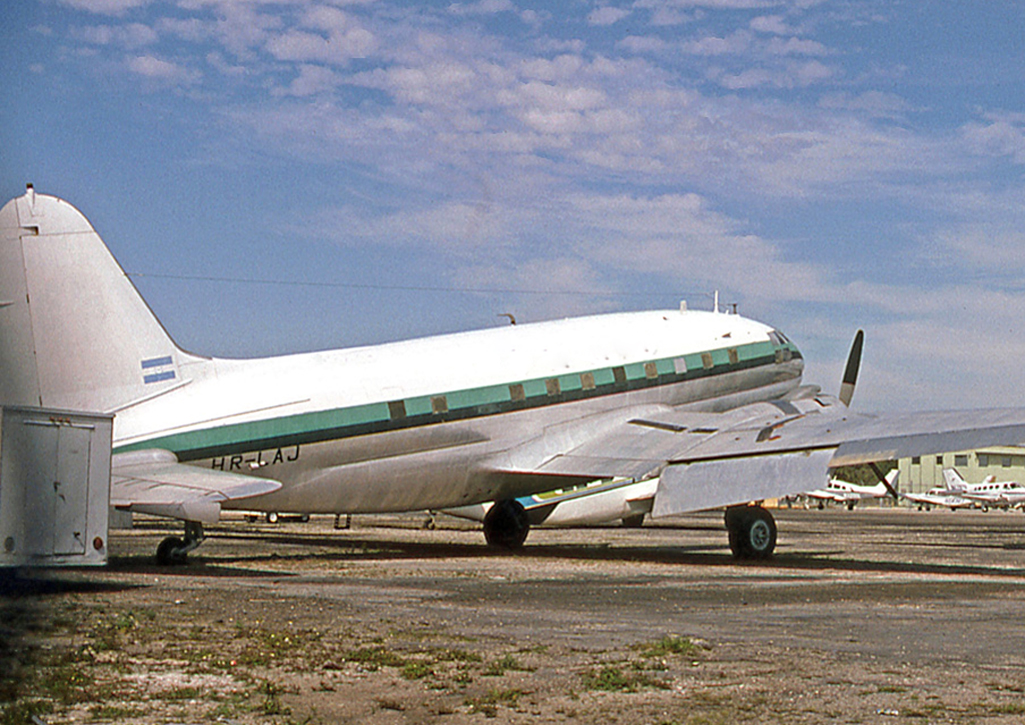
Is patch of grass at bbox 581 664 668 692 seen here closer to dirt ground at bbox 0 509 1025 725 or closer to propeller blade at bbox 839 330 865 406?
dirt ground at bbox 0 509 1025 725

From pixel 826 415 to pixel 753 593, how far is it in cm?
1042

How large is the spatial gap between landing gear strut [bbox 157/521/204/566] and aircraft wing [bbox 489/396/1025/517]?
821 cm

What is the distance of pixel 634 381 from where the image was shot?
29188 millimetres

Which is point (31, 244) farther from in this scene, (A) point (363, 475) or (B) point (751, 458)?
(B) point (751, 458)

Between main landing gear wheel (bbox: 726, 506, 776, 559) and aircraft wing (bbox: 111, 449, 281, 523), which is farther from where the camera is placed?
main landing gear wheel (bbox: 726, 506, 776, 559)

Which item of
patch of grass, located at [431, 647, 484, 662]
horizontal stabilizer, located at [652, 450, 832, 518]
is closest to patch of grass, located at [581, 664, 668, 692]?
patch of grass, located at [431, 647, 484, 662]

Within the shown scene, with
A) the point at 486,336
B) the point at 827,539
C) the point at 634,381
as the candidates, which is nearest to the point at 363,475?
the point at 486,336

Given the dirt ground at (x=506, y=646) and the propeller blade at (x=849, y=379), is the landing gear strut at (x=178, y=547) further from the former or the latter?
the propeller blade at (x=849, y=379)

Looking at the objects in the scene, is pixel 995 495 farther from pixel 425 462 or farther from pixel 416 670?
pixel 416 670

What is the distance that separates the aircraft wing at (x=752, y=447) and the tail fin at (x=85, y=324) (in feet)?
30.4

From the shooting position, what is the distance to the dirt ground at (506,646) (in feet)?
27.8

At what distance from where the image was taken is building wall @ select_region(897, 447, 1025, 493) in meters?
164

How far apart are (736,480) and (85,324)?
13.4m

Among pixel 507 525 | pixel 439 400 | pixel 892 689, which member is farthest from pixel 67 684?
pixel 507 525
